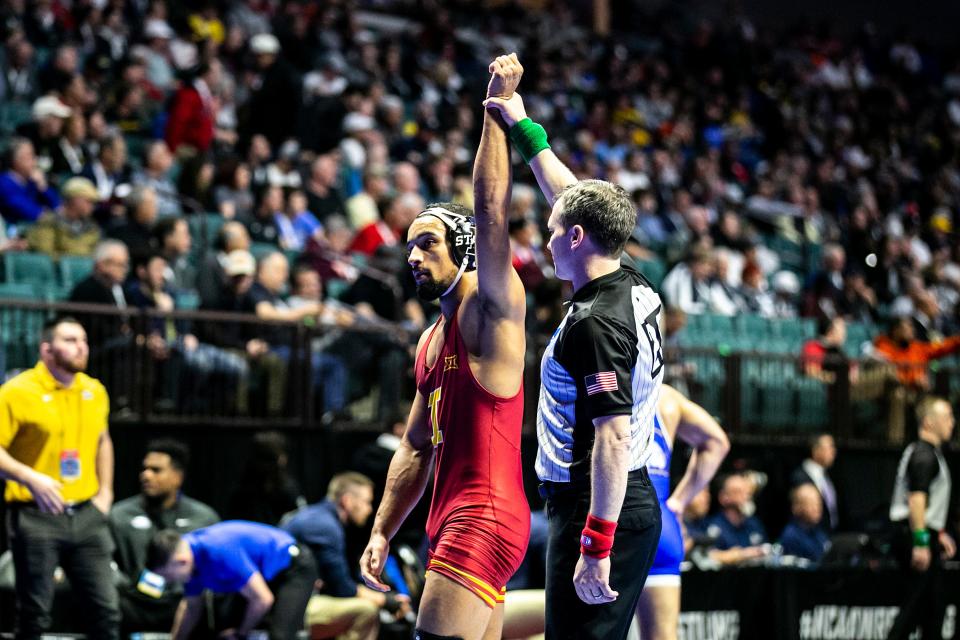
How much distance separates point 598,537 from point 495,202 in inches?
43.2

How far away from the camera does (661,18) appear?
26.3 metres

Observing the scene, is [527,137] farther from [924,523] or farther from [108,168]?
[108,168]

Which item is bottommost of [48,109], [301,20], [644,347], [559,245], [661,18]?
[644,347]

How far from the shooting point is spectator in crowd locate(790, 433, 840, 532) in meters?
12.8

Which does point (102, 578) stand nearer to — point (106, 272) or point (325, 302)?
point (106, 272)

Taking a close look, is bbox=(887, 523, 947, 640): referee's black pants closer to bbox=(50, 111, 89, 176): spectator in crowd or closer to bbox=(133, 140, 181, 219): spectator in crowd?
bbox=(133, 140, 181, 219): spectator in crowd

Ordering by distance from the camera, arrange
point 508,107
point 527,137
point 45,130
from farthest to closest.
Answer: point 45,130
point 527,137
point 508,107

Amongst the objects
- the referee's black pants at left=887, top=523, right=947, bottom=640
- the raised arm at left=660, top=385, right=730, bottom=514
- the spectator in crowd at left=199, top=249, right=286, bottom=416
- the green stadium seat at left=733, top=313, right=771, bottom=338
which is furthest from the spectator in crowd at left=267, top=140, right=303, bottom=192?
the raised arm at left=660, top=385, right=730, bottom=514

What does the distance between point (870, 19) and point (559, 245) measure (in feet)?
88.9

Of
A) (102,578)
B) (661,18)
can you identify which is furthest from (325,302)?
(661,18)

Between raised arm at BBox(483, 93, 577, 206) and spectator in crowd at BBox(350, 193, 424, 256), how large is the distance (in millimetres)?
8456

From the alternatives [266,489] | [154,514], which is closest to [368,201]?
[266,489]

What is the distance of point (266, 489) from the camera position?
34.0 ft

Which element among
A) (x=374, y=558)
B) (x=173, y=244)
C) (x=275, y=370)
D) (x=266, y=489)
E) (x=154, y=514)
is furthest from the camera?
(x=173, y=244)
